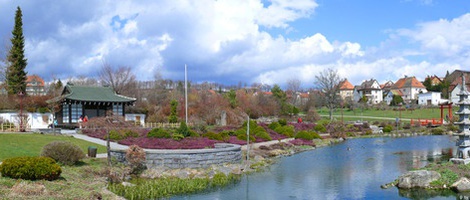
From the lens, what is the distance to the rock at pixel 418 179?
19.2 metres

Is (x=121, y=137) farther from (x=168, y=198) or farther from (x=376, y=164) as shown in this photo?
(x=376, y=164)

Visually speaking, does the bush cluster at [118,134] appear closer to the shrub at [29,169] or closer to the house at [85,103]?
the house at [85,103]

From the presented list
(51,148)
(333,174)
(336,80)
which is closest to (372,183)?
(333,174)

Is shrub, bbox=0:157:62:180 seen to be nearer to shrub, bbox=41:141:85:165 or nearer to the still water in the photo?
shrub, bbox=41:141:85:165

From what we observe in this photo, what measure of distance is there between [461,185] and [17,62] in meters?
51.2

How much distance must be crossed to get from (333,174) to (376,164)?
4.93 m

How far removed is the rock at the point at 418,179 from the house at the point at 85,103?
3118 cm

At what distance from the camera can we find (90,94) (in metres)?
45.7

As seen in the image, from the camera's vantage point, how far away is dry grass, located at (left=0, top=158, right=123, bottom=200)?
15.0 meters

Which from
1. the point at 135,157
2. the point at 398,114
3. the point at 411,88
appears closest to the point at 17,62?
the point at 135,157

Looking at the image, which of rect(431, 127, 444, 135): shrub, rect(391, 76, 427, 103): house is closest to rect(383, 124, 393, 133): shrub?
rect(431, 127, 444, 135): shrub

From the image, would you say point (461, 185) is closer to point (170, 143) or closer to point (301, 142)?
point (170, 143)

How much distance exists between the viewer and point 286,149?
1332 inches

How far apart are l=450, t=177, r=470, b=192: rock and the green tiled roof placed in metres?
35.1
